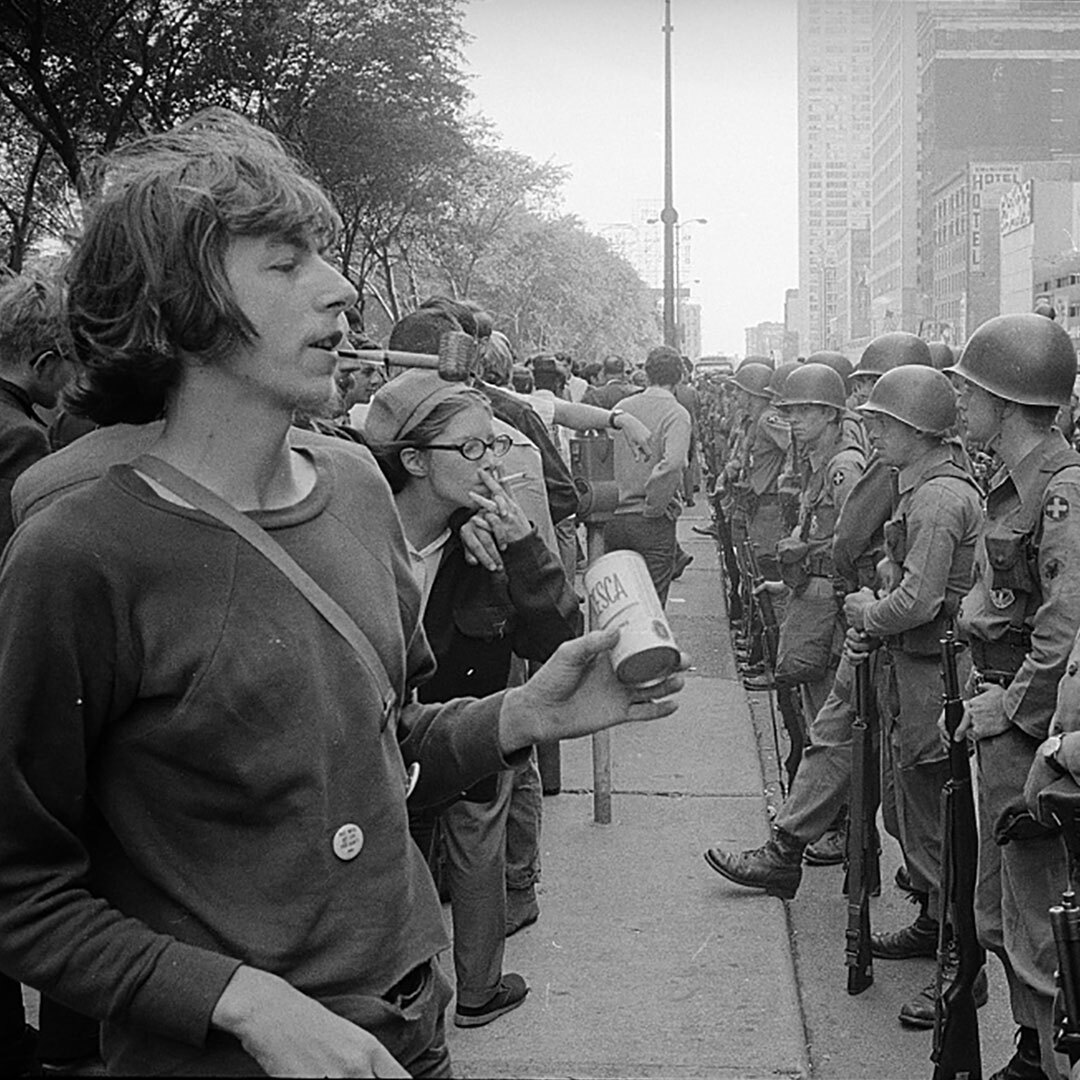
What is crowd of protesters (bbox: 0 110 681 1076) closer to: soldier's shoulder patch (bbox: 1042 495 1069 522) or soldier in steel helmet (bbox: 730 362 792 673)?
soldier's shoulder patch (bbox: 1042 495 1069 522)

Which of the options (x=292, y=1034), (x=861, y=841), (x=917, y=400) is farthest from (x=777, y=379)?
(x=292, y=1034)

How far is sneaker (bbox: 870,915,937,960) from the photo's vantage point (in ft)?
17.3

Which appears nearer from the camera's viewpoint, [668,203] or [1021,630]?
[1021,630]

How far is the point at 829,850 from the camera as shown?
21.5ft

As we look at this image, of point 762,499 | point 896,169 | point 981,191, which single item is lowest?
point 762,499

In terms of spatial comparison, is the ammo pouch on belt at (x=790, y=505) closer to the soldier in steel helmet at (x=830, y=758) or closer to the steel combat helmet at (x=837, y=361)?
the steel combat helmet at (x=837, y=361)

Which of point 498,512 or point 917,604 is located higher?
point 498,512

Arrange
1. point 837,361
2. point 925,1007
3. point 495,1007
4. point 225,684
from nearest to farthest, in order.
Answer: point 225,684
point 925,1007
point 495,1007
point 837,361

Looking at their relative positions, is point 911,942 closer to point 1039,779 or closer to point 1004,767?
point 1004,767

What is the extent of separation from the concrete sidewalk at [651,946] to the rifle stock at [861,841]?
25cm

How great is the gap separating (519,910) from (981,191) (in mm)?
116914

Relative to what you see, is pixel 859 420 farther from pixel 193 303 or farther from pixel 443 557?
pixel 193 303

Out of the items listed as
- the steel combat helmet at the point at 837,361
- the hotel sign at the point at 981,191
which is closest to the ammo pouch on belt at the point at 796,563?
the steel combat helmet at the point at 837,361

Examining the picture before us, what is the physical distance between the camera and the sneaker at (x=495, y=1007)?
15.9 ft
